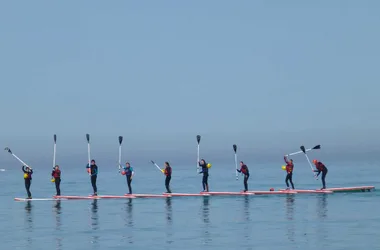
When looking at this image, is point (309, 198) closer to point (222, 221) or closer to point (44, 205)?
point (222, 221)

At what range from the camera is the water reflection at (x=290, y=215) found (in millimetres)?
29141

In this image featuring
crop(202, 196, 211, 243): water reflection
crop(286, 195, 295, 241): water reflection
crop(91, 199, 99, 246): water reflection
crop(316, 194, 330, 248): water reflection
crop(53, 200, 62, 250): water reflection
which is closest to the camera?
crop(316, 194, 330, 248): water reflection

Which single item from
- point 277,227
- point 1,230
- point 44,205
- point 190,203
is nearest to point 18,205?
point 44,205

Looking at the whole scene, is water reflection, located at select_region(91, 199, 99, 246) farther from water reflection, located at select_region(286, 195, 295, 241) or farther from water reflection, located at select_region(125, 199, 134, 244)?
water reflection, located at select_region(286, 195, 295, 241)

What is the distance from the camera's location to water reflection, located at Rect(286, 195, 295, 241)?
29141 millimetres

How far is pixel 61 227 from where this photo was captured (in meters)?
33.4

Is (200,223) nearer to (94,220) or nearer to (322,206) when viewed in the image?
(94,220)

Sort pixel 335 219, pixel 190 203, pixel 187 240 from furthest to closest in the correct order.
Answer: pixel 190 203 < pixel 335 219 < pixel 187 240

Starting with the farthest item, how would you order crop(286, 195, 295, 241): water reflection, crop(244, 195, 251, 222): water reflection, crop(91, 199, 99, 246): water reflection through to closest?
1. crop(244, 195, 251, 222): water reflection
2. crop(286, 195, 295, 241): water reflection
3. crop(91, 199, 99, 246): water reflection

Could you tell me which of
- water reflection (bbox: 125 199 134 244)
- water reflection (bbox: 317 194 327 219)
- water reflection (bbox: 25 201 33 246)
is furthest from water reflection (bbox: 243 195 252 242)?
water reflection (bbox: 25 201 33 246)

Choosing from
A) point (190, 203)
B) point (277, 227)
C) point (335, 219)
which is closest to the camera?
point (277, 227)

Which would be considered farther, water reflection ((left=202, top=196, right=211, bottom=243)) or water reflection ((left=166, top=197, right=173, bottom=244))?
water reflection ((left=166, top=197, right=173, bottom=244))

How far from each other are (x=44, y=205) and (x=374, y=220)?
65.8ft

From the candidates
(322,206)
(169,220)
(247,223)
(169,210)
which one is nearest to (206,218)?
(169,220)
